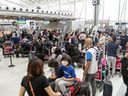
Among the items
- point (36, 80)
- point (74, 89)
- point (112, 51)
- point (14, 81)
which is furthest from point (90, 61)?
point (14, 81)

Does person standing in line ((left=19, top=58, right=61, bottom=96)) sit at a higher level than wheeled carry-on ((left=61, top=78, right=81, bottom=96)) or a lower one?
higher

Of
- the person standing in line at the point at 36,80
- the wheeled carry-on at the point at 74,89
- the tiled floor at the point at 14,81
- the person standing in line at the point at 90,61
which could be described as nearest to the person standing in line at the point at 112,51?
the tiled floor at the point at 14,81

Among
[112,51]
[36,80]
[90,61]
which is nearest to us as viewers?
[36,80]

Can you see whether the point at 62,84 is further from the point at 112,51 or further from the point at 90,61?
the point at 112,51

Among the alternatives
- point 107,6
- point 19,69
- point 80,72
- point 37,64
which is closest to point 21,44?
point 19,69

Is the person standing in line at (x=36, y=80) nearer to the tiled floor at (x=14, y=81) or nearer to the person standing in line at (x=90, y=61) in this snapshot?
the person standing in line at (x=90, y=61)

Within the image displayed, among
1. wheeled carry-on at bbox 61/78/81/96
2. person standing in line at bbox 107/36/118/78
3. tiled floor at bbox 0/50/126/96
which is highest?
person standing in line at bbox 107/36/118/78

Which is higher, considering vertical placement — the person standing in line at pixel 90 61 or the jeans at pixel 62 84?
the person standing in line at pixel 90 61

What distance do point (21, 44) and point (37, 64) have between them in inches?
336

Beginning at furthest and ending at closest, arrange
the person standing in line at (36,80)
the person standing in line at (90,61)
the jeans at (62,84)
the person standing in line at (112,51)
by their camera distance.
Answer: the person standing in line at (112,51) → the person standing in line at (90,61) → the jeans at (62,84) → the person standing in line at (36,80)

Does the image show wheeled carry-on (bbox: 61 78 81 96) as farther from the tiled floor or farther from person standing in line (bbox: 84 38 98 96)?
the tiled floor

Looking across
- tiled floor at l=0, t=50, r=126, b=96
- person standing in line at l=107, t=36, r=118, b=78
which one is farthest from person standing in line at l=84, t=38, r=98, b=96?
person standing in line at l=107, t=36, r=118, b=78

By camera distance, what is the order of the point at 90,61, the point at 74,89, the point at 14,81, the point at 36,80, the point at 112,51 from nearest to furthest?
the point at 36,80, the point at 74,89, the point at 90,61, the point at 112,51, the point at 14,81

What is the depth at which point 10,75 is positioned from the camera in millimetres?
6734
